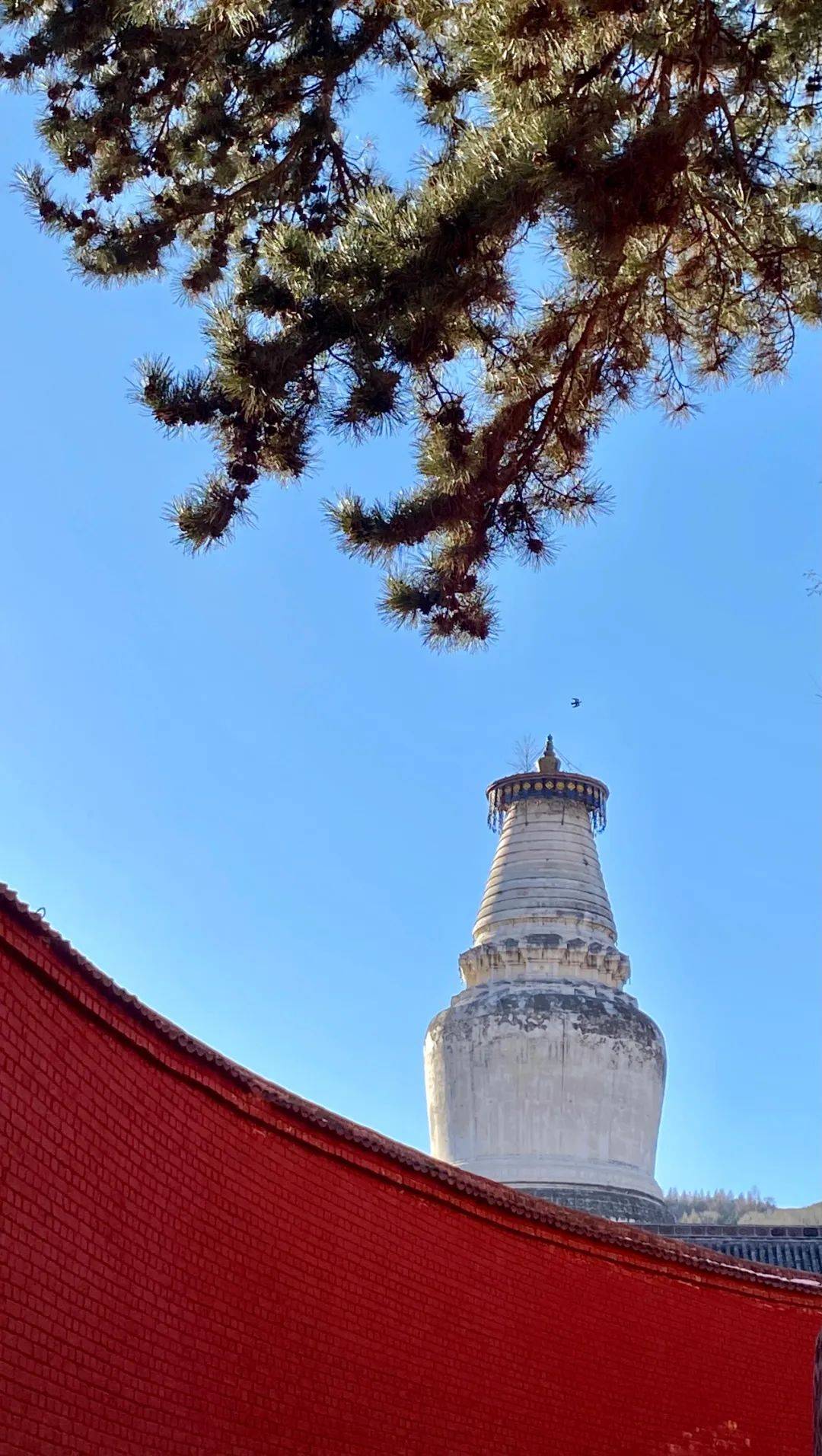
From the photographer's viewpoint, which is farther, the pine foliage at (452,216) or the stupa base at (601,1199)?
the stupa base at (601,1199)

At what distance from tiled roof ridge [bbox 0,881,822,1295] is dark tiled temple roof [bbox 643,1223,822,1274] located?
24.9 feet

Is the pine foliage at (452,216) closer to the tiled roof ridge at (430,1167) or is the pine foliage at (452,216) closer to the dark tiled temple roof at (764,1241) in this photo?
the tiled roof ridge at (430,1167)

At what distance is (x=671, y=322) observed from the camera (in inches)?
375

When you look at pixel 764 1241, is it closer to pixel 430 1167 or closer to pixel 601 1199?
pixel 601 1199

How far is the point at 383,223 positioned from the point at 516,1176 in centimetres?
1806

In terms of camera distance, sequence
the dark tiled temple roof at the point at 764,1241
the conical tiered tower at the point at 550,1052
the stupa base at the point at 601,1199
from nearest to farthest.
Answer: the dark tiled temple roof at the point at 764,1241
the stupa base at the point at 601,1199
the conical tiered tower at the point at 550,1052

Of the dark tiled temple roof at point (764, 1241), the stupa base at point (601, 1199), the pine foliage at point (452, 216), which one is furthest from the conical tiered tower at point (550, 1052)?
the pine foliage at point (452, 216)

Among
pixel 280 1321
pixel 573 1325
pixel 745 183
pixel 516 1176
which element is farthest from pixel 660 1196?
pixel 745 183

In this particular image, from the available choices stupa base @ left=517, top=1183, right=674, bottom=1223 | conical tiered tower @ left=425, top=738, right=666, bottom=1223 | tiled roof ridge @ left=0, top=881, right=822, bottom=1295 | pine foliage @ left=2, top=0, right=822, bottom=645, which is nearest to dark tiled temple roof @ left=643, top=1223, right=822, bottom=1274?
stupa base @ left=517, top=1183, right=674, bottom=1223

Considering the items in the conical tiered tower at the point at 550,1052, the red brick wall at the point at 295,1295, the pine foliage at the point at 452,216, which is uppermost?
the conical tiered tower at the point at 550,1052

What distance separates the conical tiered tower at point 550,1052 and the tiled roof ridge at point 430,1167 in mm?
10647

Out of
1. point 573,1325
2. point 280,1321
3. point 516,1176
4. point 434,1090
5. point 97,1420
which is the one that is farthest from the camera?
point 434,1090

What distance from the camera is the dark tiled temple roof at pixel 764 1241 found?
68.8 feet

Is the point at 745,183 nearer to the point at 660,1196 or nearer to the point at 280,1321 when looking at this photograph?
the point at 280,1321
